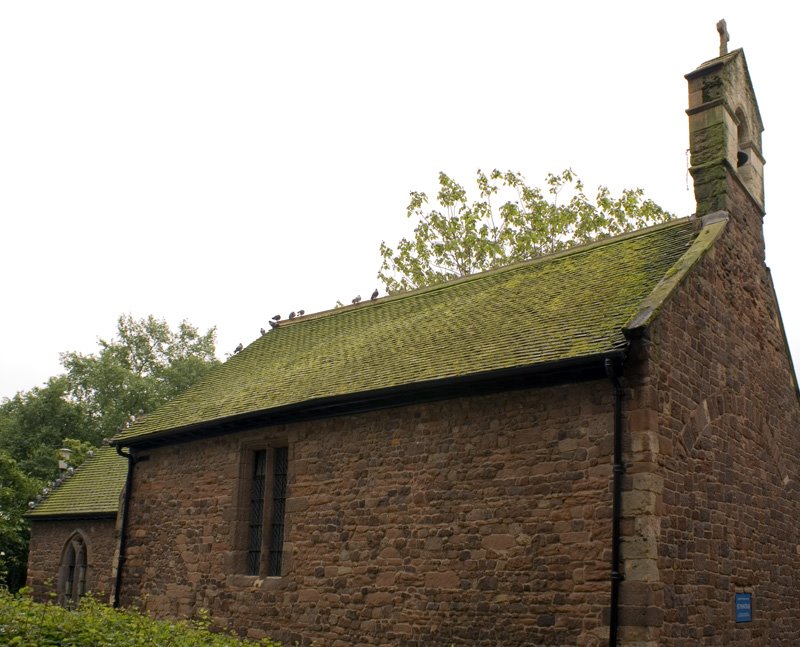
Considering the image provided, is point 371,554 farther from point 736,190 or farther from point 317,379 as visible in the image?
point 736,190

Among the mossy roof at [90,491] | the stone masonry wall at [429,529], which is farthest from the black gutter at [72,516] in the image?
the stone masonry wall at [429,529]

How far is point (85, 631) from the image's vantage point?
10.2 m

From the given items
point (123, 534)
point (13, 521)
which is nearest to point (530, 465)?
point (123, 534)

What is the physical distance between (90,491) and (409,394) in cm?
1536

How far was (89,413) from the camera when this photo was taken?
47094 millimetres

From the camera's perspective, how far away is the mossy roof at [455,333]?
1304 centimetres

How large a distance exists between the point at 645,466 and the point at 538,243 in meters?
23.8

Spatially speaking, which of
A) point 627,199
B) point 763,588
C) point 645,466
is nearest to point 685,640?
point 645,466

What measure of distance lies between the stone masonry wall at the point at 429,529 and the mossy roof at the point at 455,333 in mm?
631

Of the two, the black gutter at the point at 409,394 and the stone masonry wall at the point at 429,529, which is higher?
the black gutter at the point at 409,394

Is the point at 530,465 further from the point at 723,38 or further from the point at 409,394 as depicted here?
the point at 723,38

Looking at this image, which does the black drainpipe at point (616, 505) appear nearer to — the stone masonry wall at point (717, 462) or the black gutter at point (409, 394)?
the stone masonry wall at point (717, 462)

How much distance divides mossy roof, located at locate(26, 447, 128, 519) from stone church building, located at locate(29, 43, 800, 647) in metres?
4.77

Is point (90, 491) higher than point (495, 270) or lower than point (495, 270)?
lower
